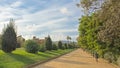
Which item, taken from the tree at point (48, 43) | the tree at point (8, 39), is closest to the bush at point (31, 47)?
the tree at point (8, 39)

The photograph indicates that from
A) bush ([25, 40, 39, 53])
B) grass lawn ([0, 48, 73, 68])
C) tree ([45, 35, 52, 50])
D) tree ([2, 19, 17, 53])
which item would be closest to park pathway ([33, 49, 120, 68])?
grass lawn ([0, 48, 73, 68])

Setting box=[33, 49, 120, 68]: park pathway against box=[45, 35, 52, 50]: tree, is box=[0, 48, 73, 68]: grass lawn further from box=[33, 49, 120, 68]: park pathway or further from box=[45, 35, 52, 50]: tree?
box=[45, 35, 52, 50]: tree

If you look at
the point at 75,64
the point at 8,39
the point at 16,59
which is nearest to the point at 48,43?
the point at 8,39

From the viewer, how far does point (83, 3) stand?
629 inches

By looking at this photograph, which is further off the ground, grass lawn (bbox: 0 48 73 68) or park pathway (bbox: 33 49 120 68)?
grass lawn (bbox: 0 48 73 68)

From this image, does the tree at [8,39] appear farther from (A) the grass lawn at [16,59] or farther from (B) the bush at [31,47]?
(B) the bush at [31,47]

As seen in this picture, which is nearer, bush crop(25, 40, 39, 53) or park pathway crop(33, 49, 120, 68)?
park pathway crop(33, 49, 120, 68)

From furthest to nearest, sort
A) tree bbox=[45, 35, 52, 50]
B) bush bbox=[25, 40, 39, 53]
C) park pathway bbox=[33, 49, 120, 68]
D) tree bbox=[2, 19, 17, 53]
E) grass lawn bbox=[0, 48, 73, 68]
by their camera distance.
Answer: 1. tree bbox=[45, 35, 52, 50]
2. bush bbox=[25, 40, 39, 53]
3. tree bbox=[2, 19, 17, 53]
4. park pathway bbox=[33, 49, 120, 68]
5. grass lawn bbox=[0, 48, 73, 68]

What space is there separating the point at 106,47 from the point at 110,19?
44.8 ft

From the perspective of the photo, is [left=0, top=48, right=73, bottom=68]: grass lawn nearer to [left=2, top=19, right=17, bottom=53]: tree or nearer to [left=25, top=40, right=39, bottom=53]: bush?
[left=2, top=19, right=17, bottom=53]: tree

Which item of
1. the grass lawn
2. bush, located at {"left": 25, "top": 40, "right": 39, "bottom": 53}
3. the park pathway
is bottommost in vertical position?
the park pathway

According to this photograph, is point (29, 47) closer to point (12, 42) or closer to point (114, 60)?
point (12, 42)

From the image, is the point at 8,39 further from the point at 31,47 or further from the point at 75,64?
the point at 75,64

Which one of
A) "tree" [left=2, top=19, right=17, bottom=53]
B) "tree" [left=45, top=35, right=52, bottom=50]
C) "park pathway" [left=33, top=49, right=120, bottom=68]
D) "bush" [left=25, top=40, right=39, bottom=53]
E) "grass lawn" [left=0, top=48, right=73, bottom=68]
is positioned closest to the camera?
"grass lawn" [left=0, top=48, right=73, bottom=68]
